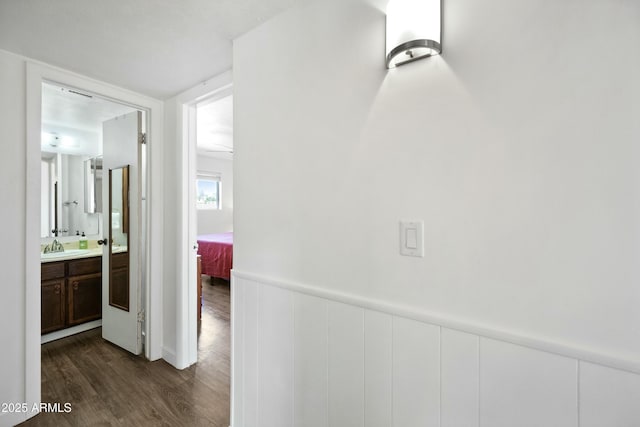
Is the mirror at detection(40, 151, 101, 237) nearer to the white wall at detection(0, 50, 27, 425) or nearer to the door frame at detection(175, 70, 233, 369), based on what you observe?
the white wall at detection(0, 50, 27, 425)

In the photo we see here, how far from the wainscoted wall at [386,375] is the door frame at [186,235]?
1.00 m

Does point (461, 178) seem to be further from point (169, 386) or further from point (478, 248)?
point (169, 386)

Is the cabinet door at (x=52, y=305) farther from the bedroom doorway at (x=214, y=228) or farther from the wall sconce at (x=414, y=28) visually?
the wall sconce at (x=414, y=28)

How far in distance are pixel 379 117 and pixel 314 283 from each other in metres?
0.75

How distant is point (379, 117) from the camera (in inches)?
43.6

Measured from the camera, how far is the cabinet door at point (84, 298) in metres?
3.06

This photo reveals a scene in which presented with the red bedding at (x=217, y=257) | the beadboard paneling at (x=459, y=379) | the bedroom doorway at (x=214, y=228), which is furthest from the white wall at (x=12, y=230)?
the red bedding at (x=217, y=257)

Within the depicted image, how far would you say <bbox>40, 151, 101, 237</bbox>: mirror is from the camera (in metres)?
3.39

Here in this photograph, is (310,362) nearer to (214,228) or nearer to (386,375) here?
(386,375)

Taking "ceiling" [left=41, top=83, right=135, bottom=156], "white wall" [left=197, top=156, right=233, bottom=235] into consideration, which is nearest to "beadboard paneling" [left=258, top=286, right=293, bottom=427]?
"ceiling" [left=41, top=83, right=135, bottom=156]

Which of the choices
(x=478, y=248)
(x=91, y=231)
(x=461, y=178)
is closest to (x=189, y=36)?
(x=461, y=178)

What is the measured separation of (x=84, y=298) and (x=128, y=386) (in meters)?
1.56

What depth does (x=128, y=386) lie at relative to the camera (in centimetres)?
215

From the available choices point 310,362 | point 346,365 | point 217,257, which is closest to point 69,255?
point 217,257
